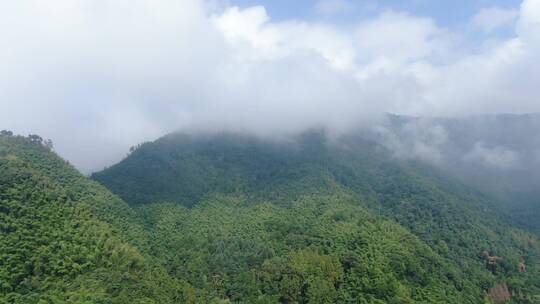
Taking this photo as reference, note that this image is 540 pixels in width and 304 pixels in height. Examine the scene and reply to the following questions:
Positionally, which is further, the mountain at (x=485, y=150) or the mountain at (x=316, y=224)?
the mountain at (x=485, y=150)

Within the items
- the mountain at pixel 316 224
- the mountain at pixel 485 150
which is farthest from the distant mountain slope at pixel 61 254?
the mountain at pixel 485 150

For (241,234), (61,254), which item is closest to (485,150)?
(241,234)

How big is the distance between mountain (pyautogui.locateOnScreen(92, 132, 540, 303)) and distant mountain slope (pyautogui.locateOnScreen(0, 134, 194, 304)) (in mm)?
9216

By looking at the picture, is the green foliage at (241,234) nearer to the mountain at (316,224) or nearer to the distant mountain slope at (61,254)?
the distant mountain slope at (61,254)

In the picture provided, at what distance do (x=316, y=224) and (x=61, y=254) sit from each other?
36.4 meters

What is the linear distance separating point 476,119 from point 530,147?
31729mm

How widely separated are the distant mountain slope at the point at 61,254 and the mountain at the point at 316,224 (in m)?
9.22

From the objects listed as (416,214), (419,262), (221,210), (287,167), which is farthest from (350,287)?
(287,167)

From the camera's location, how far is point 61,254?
4422 centimetres

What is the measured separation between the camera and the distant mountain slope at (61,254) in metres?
40.3

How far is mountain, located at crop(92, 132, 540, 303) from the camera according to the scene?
56.8 metres

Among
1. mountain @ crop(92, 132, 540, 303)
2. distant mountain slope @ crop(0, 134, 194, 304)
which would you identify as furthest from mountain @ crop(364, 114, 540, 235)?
distant mountain slope @ crop(0, 134, 194, 304)

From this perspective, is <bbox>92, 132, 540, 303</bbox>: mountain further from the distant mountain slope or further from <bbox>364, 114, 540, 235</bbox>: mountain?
<bbox>364, 114, 540, 235</bbox>: mountain

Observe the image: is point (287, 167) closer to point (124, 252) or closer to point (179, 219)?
point (179, 219)
